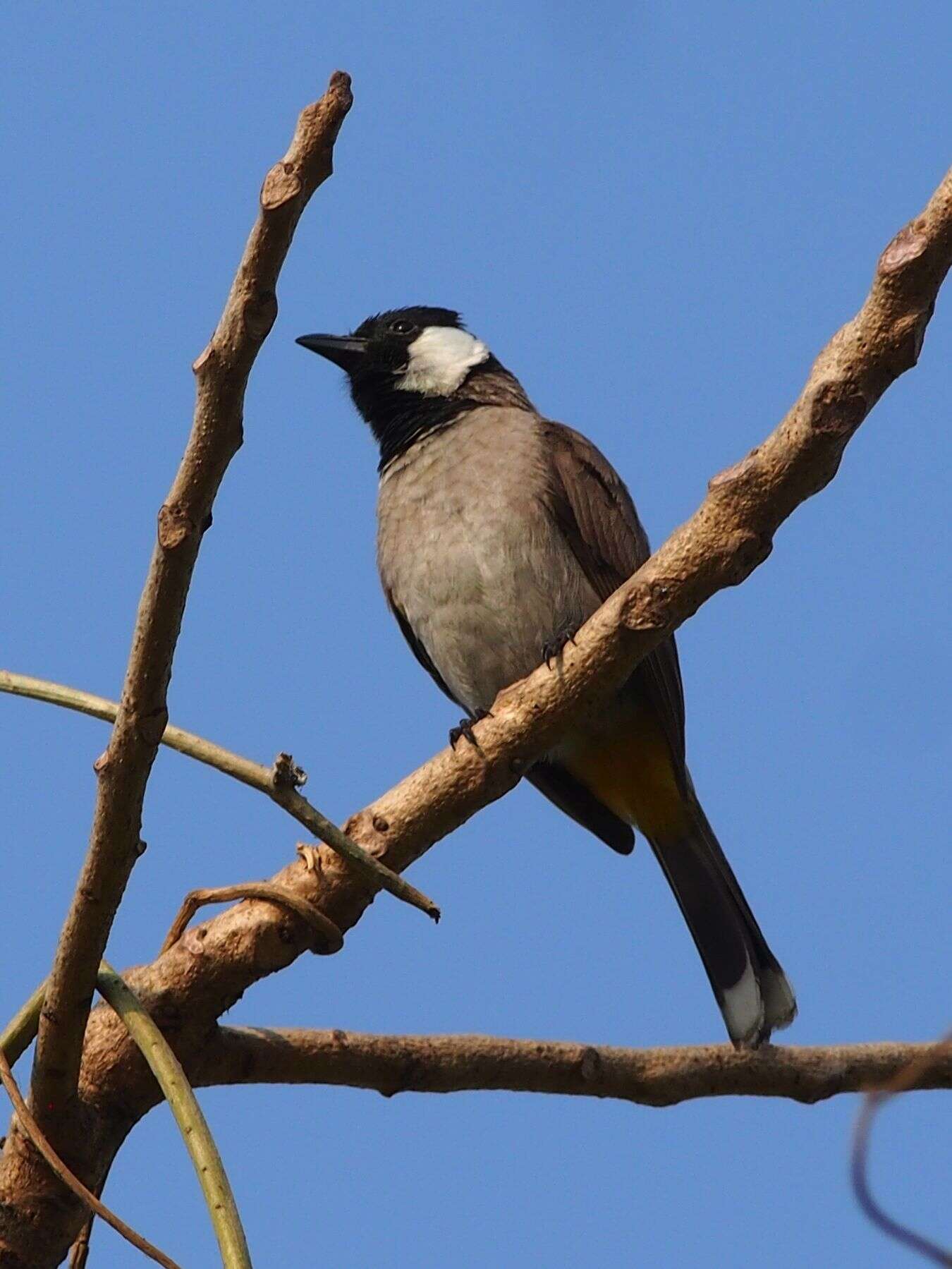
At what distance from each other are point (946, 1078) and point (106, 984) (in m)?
1.48

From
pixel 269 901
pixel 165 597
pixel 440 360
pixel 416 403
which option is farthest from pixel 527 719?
pixel 440 360

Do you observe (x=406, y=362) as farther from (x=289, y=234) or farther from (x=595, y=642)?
(x=289, y=234)

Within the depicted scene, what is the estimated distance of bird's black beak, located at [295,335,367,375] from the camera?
18.7 ft

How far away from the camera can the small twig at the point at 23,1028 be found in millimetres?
2111

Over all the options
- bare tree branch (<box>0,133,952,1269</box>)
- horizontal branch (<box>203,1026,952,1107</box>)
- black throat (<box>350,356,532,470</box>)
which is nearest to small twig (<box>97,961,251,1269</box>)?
bare tree branch (<box>0,133,952,1269</box>)

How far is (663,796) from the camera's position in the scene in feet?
15.0

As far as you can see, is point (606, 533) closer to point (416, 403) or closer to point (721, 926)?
point (416, 403)

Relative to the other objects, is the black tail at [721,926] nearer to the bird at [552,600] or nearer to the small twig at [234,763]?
the bird at [552,600]

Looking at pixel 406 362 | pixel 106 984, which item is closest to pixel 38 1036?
pixel 106 984

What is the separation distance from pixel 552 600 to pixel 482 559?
0.24m

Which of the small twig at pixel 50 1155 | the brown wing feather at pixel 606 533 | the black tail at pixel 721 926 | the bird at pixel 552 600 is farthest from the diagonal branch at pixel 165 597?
the brown wing feather at pixel 606 533

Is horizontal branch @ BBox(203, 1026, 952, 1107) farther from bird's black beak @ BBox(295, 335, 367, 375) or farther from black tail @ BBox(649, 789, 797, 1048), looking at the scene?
bird's black beak @ BBox(295, 335, 367, 375)

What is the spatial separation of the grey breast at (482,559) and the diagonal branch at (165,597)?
2.48 meters

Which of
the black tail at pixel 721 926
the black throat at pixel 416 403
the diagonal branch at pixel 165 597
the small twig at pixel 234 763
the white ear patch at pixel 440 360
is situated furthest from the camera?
the white ear patch at pixel 440 360
